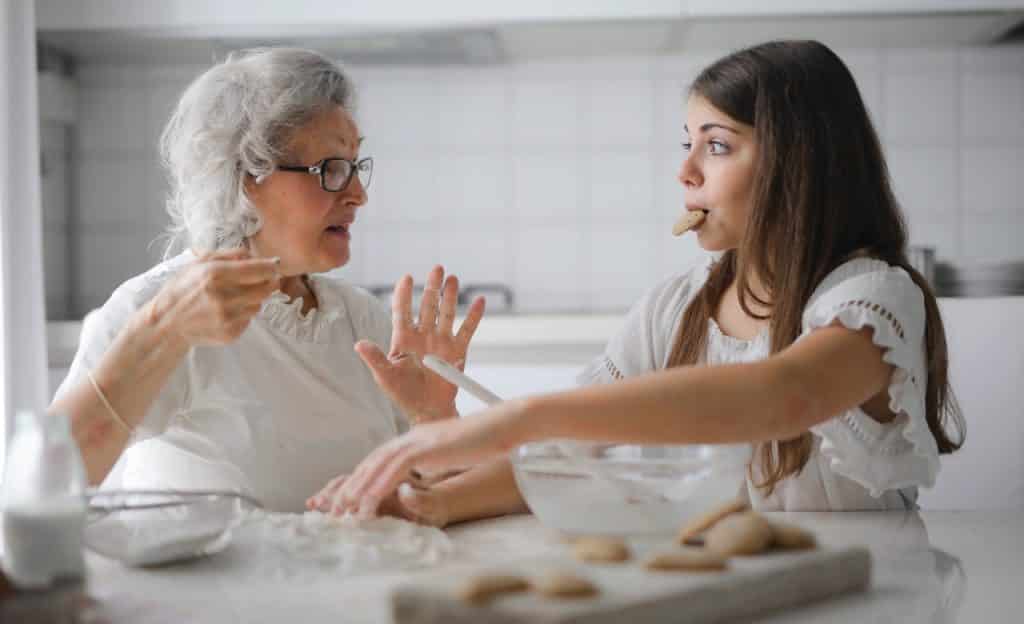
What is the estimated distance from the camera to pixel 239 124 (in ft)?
5.65

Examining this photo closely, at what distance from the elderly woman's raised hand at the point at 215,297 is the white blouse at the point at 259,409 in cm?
24

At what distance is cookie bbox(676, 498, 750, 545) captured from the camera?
0.88m

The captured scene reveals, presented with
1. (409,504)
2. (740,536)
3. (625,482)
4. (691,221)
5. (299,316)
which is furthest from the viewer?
(299,316)

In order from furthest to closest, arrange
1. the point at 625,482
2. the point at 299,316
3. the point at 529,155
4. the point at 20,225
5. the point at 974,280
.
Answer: the point at 529,155 < the point at 974,280 < the point at 20,225 < the point at 299,316 < the point at 625,482

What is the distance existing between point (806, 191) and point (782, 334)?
20 centimetres

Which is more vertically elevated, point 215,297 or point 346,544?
point 215,297

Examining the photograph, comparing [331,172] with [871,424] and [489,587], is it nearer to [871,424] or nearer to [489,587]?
[871,424]

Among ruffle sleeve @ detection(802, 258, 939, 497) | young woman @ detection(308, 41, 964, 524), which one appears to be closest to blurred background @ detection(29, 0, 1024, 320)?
young woman @ detection(308, 41, 964, 524)

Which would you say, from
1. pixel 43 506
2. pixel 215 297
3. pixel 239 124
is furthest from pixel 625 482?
pixel 239 124

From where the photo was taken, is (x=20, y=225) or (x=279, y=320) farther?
(x=20, y=225)

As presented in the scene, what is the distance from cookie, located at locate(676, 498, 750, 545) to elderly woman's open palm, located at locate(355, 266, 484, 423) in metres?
0.67

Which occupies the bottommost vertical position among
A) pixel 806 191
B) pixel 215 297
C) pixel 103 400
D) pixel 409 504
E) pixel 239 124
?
pixel 409 504

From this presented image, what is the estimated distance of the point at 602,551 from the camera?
2.77 feet

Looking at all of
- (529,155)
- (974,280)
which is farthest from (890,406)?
(529,155)
